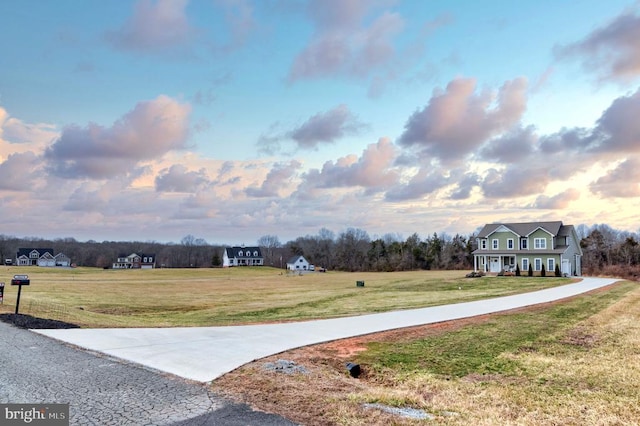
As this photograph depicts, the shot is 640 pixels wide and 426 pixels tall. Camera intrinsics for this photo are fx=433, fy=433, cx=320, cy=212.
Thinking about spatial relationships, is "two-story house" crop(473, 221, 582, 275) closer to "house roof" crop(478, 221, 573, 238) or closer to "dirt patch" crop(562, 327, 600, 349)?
"house roof" crop(478, 221, 573, 238)

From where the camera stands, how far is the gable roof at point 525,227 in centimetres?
4436

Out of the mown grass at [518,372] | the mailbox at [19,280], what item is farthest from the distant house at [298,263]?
the mailbox at [19,280]

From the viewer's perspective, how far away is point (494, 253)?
4622 centimetres

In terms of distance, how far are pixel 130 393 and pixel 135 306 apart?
21.3m

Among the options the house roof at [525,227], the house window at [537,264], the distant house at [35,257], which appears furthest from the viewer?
the distant house at [35,257]

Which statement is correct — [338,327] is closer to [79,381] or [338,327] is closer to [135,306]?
[79,381]

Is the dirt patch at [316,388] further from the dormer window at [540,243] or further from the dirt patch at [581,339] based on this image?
the dormer window at [540,243]

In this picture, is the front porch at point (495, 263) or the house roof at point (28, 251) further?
the house roof at point (28, 251)

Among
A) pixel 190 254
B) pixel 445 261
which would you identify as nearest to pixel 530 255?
pixel 445 261

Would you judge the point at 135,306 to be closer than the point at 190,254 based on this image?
Yes

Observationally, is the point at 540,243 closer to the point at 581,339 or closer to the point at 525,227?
the point at 525,227

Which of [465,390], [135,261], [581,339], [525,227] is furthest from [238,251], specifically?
[465,390]

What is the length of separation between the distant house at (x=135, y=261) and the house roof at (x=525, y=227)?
9882 cm

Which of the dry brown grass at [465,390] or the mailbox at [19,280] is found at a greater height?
the mailbox at [19,280]
